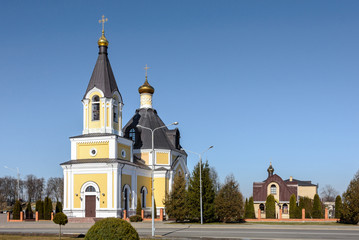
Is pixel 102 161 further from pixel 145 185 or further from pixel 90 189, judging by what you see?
pixel 145 185

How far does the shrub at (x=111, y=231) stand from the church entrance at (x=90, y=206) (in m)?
26.7

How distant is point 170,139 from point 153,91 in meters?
6.38

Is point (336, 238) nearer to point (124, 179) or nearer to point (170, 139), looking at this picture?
point (124, 179)

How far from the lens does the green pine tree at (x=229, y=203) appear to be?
3912 cm

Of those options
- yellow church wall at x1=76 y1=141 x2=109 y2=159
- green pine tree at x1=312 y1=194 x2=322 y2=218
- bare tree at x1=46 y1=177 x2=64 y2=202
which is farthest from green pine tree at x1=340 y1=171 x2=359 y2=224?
bare tree at x1=46 y1=177 x2=64 y2=202

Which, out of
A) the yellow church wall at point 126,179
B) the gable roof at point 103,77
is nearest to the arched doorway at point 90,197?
the yellow church wall at point 126,179

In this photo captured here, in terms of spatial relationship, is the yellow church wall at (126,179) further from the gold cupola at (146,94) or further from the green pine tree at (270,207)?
the green pine tree at (270,207)

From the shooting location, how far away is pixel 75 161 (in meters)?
42.3

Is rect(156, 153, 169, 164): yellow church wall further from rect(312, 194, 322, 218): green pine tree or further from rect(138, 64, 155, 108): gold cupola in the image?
rect(312, 194, 322, 218): green pine tree

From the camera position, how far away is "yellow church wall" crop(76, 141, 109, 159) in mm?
42094

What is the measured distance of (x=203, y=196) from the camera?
39.0 metres

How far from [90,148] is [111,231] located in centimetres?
2832

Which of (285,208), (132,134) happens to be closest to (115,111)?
(132,134)

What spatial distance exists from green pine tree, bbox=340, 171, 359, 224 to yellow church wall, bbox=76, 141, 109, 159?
2183 centimetres
